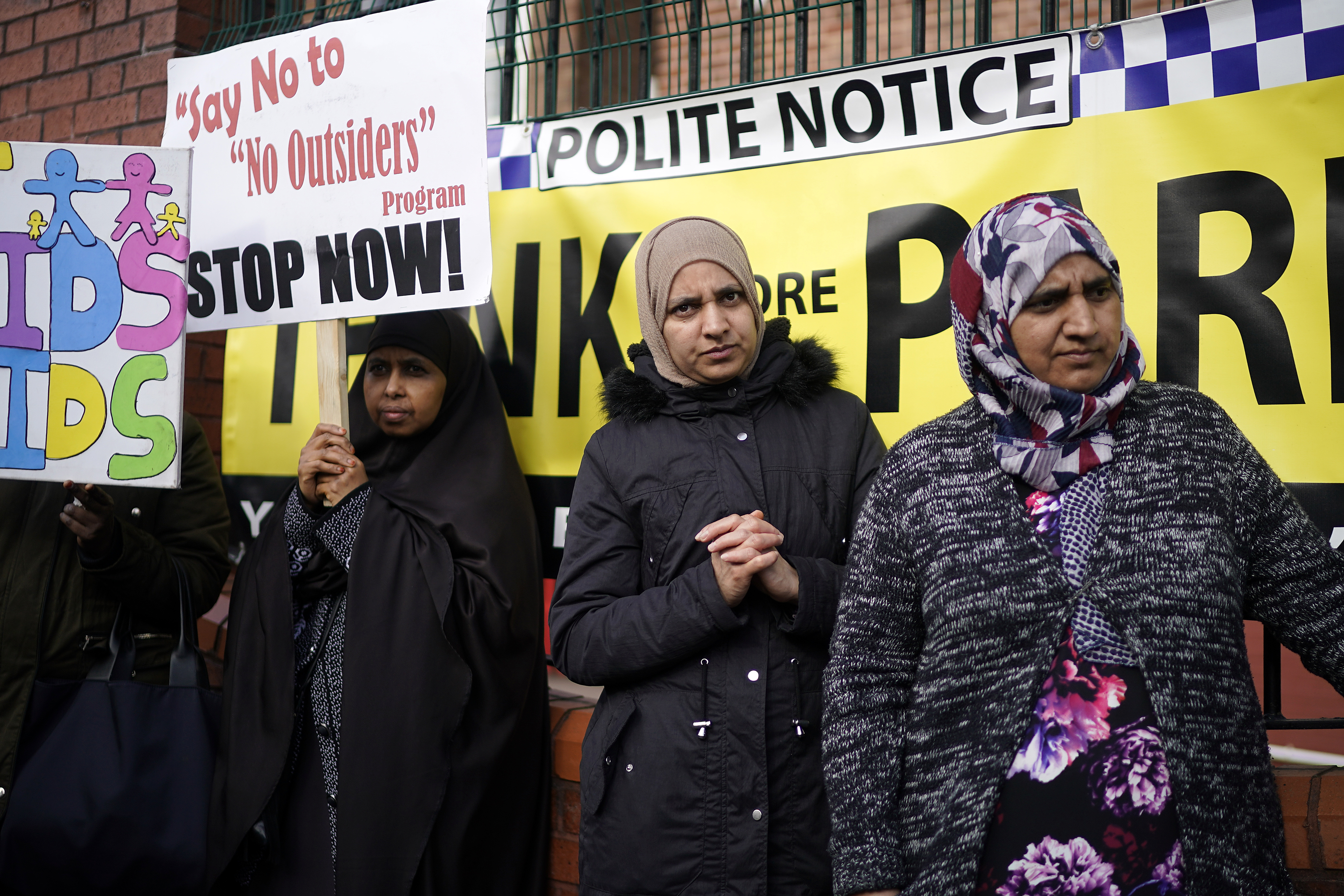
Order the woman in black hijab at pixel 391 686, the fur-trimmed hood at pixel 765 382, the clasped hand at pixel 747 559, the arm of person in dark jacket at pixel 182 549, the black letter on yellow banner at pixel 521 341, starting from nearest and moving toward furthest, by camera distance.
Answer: the clasped hand at pixel 747 559
the fur-trimmed hood at pixel 765 382
the woman in black hijab at pixel 391 686
the arm of person in dark jacket at pixel 182 549
the black letter on yellow banner at pixel 521 341

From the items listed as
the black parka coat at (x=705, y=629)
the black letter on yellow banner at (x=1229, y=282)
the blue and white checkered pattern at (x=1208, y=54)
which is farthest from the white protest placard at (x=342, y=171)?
the black letter on yellow banner at (x=1229, y=282)

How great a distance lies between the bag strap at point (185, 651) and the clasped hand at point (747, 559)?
148 cm

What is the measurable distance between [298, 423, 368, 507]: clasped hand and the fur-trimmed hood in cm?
73

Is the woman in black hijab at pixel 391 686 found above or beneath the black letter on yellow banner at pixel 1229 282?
beneath

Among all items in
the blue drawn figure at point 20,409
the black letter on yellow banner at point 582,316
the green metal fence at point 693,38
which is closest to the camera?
the blue drawn figure at point 20,409

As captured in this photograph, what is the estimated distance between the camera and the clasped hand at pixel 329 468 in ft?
8.16

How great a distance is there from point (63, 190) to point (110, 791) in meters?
1.43

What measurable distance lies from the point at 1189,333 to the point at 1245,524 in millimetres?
980

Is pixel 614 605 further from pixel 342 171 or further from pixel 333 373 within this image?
pixel 342 171

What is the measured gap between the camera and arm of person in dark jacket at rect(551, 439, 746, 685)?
186 cm

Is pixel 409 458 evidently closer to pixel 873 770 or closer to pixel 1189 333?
pixel 873 770

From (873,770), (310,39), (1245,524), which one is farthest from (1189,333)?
(310,39)

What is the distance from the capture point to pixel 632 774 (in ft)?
6.28

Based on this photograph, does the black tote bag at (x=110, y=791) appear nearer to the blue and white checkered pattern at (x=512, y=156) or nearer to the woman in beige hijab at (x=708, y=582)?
the woman in beige hijab at (x=708, y=582)
